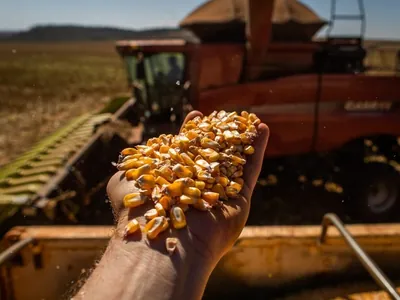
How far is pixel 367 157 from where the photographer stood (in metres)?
5.04

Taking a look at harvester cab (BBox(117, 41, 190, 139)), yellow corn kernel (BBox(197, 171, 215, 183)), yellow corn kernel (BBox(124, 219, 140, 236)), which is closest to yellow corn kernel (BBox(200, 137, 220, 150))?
yellow corn kernel (BBox(197, 171, 215, 183))

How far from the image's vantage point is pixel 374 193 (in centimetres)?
477

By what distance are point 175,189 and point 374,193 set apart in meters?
4.18

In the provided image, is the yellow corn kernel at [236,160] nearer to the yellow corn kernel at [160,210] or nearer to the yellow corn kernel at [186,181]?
the yellow corn kernel at [186,181]

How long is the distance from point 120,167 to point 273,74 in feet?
11.8

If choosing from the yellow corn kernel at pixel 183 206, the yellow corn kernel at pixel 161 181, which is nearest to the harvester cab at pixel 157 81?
the yellow corn kernel at pixel 161 181

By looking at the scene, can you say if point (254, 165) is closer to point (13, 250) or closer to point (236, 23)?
point (13, 250)

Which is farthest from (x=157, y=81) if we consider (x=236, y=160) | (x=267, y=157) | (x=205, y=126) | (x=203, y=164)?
(x=203, y=164)

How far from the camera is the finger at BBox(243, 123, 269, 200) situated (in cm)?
177

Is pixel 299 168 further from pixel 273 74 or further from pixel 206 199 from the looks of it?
Answer: pixel 206 199

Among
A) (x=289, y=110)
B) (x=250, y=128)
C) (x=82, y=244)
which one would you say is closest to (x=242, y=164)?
(x=250, y=128)

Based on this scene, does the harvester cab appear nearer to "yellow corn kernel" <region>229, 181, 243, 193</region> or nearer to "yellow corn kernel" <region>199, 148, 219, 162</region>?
"yellow corn kernel" <region>199, 148, 219, 162</region>

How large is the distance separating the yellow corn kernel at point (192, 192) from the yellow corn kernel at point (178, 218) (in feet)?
0.29

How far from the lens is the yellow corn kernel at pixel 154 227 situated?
127 centimetres
